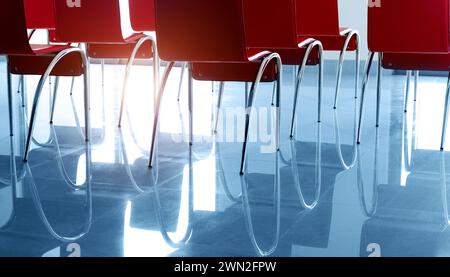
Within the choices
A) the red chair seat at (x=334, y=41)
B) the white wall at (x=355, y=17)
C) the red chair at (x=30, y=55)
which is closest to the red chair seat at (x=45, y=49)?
the red chair at (x=30, y=55)

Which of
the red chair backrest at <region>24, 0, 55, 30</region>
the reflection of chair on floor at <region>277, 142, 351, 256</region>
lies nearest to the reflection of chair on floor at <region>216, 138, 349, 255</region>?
the reflection of chair on floor at <region>277, 142, 351, 256</region>

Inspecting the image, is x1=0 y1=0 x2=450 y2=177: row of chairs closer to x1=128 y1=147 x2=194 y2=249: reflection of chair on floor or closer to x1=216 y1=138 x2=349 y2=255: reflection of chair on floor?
x1=216 y1=138 x2=349 y2=255: reflection of chair on floor

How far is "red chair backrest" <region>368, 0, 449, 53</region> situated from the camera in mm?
3092

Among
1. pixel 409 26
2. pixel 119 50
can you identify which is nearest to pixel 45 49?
pixel 119 50

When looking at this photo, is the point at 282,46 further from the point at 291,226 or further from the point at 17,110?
the point at 17,110

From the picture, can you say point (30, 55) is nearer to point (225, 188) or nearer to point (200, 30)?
point (200, 30)

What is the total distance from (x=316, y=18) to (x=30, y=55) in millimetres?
1718

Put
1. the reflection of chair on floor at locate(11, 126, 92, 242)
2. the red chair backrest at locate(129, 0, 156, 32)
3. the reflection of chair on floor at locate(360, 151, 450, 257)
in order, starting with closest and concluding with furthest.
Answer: the reflection of chair on floor at locate(360, 151, 450, 257) < the reflection of chair on floor at locate(11, 126, 92, 242) < the red chair backrest at locate(129, 0, 156, 32)

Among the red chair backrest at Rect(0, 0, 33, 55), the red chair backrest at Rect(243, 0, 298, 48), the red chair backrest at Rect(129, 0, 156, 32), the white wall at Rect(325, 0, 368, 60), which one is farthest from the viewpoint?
the white wall at Rect(325, 0, 368, 60)

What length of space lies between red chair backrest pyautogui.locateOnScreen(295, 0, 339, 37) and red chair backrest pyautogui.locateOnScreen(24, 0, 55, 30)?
65.6 inches

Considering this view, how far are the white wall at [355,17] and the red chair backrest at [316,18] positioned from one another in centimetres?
244

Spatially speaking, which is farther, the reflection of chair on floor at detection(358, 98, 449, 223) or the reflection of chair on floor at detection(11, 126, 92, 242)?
the reflection of chair on floor at detection(358, 98, 449, 223)
